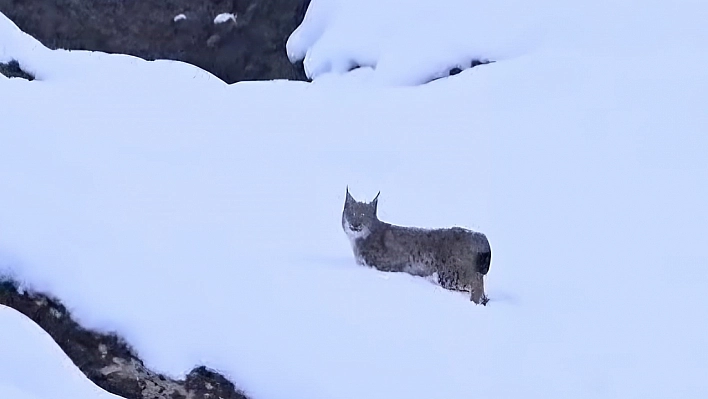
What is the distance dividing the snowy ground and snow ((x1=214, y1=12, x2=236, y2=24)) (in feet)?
11.3

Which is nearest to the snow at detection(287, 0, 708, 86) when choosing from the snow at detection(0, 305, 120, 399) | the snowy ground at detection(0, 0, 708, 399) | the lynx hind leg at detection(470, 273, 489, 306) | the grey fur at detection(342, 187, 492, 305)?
the snowy ground at detection(0, 0, 708, 399)

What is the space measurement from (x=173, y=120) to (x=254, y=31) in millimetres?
6972

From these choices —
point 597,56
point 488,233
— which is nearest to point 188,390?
point 488,233

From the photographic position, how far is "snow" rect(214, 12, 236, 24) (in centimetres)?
1919

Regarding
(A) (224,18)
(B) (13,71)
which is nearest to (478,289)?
(B) (13,71)

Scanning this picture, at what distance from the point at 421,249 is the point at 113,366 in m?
3.01

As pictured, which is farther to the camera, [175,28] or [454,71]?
[175,28]

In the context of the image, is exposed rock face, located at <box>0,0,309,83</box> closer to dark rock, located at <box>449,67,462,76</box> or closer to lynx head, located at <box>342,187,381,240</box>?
dark rock, located at <box>449,67,462,76</box>

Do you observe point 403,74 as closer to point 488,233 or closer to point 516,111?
point 516,111

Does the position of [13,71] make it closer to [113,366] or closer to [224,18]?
[113,366]

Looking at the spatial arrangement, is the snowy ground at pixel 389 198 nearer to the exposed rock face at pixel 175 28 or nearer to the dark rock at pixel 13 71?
the dark rock at pixel 13 71

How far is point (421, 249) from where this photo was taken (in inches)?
336

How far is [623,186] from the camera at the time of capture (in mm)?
10859

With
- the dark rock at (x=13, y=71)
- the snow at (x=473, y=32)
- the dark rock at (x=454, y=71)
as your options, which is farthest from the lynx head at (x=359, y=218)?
the dark rock at (x=13, y=71)
